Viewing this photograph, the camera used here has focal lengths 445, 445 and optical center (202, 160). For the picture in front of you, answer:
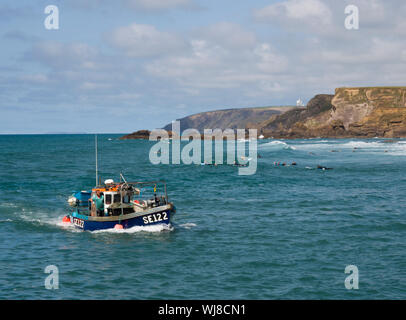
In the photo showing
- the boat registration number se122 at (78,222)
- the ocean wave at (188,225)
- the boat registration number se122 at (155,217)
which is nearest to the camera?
the boat registration number se122 at (155,217)

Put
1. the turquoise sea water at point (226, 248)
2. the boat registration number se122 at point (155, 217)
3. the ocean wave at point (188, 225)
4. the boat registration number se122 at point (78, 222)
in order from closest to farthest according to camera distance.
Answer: the turquoise sea water at point (226, 248)
the boat registration number se122 at point (155, 217)
the boat registration number se122 at point (78, 222)
the ocean wave at point (188, 225)

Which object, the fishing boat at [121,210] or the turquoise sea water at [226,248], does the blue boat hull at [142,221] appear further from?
the turquoise sea water at [226,248]

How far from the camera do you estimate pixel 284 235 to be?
30.5 m

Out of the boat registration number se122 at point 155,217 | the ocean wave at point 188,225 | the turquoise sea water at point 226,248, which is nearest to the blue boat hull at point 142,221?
the boat registration number se122 at point 155,217

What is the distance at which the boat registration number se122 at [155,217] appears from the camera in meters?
31.6

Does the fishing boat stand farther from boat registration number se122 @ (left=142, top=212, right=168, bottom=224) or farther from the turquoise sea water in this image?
the turquoise sea water

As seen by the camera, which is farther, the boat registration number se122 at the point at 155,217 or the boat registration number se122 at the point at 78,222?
the boat registration number se122 at the point at 78,222

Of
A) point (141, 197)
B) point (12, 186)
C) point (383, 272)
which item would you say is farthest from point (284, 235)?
point (12, 186)

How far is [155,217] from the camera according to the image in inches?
1246

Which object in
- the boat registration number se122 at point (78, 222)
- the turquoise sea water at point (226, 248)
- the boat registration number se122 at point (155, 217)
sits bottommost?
the turquoise sea water at point (226, 248)

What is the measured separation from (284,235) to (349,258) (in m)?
5.97

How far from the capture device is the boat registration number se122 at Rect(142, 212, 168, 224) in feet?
104

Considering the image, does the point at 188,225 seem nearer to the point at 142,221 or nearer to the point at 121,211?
the point at 142,221

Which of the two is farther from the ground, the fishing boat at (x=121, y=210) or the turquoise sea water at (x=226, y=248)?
the fishing boat at (x=121, y=210)
